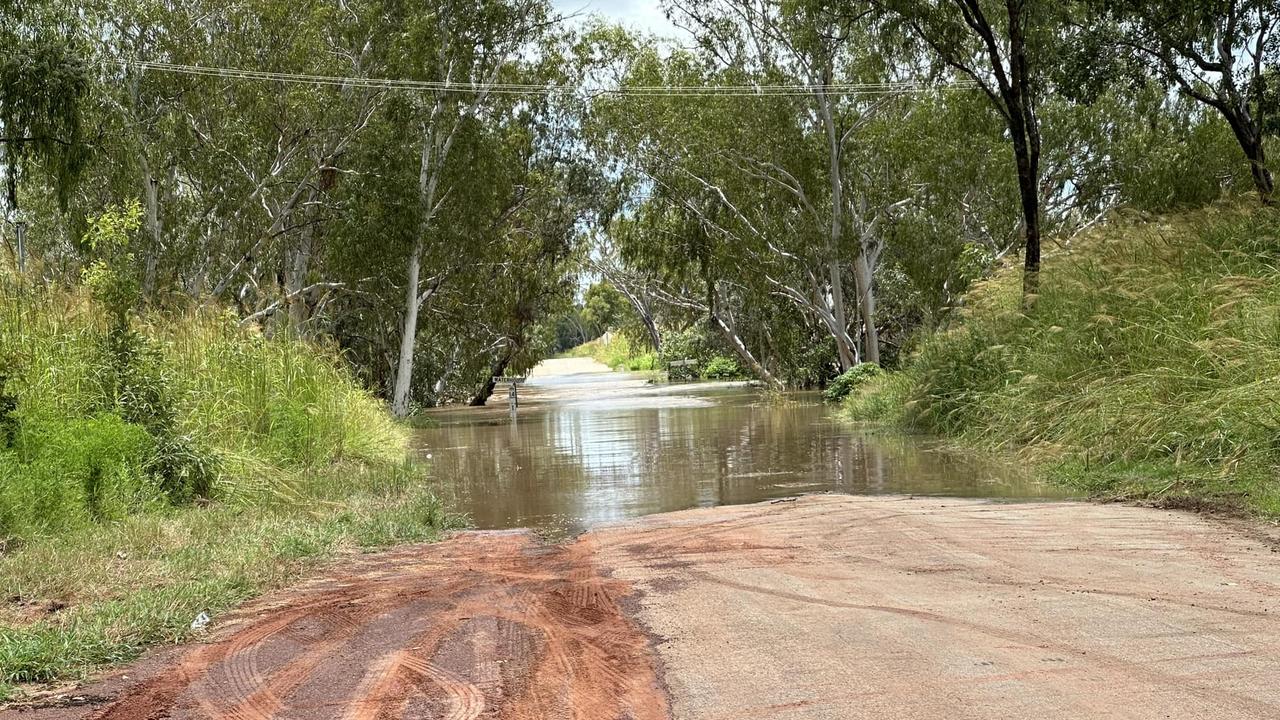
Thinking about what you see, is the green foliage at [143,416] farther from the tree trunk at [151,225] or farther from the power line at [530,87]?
the power line at [530,87]

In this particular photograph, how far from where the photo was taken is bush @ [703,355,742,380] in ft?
200

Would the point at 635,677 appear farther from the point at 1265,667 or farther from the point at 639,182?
the point at 639,182

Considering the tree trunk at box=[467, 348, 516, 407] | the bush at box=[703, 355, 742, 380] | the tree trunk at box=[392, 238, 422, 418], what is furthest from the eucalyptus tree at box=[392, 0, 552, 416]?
the bush at box=[703, 355, 742, 380]

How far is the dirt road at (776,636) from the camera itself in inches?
182

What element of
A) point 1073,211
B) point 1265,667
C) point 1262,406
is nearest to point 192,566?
point 1265,667

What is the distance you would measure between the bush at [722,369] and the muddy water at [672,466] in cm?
3169

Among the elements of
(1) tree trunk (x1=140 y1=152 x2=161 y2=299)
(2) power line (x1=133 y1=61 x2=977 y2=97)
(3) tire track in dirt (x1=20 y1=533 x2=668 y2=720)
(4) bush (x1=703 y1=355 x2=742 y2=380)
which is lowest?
(3) tire track in dirt (x1=20 y1=533 x2=668 y2=720)

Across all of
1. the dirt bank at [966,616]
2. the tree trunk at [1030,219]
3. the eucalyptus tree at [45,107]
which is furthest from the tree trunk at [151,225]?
the dirt bank at [966,616]

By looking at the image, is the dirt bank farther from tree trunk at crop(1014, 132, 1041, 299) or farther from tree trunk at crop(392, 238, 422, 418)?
tree trunk at crop(392, 238, 422, 418)

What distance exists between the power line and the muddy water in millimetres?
9447

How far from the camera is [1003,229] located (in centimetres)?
3722

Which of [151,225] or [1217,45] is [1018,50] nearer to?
[1217,45]

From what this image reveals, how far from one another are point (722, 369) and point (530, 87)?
29416 mm

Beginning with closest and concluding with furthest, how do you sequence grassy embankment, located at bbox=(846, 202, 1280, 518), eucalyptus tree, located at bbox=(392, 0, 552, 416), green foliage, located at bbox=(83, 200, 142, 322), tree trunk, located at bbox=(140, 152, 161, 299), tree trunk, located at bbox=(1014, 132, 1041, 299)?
1. grassy embankment, located at bbox=(846, 202, 1280, 518)
2. green foliage, located at bbox=(83, 200, 142, 322)
3. tree trunk, located at bbox=(1014, 132, 1041, 299)
4. tree trunk, located at bbox=(140, 152, 161, 299)
5. eucalyptus tree, located at bbox=(392, 0, 552, 416)
